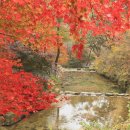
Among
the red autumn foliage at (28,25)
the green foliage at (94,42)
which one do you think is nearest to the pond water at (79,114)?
the red autumn foliage at (28,25)

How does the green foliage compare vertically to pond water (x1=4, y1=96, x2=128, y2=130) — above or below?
above

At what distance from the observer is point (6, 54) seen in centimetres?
1538

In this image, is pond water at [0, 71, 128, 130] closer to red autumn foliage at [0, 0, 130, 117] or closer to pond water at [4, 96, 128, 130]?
pond water at [4, 96, 128, 130]

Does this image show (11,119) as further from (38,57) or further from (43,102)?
(38,57)

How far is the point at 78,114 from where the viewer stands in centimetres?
1898

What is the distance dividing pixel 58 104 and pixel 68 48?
2575 cm

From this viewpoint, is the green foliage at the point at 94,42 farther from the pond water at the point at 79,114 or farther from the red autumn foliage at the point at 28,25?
the red autumn foliage at the point at 28,25

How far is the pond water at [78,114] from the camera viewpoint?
16.2 metres

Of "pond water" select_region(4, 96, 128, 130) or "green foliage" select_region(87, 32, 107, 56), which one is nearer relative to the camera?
"pond water" select_region(4, 96, 128, 130)

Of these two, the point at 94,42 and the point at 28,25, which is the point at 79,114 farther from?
the point at 94,42

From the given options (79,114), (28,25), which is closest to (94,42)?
(79,114)

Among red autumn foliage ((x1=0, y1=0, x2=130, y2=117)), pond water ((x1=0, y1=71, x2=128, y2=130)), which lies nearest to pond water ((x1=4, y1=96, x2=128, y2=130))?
pond water ((x1=0, y1=71, x2=128, y2=130))

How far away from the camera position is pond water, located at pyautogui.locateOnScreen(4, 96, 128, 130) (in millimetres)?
16203

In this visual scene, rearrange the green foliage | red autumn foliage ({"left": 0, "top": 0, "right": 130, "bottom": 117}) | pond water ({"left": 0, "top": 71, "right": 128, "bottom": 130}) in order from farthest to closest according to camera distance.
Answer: the green foliage, pond water ({"left": 0, "top": 71, "right": 128, "bottom": 130}), red autumn foliage ({"left": 0, "top": 0, "right": 130, "bottom": 117})
